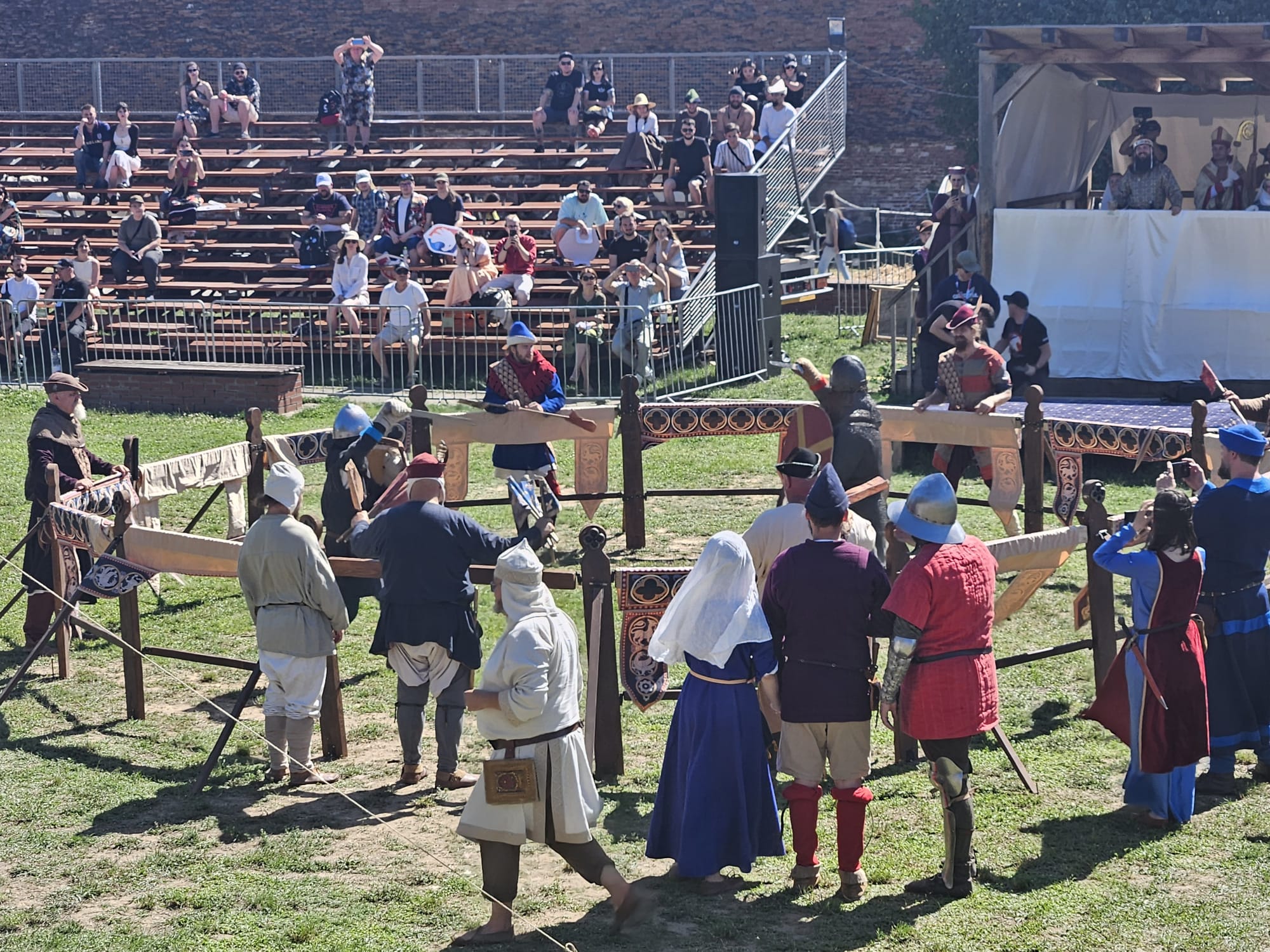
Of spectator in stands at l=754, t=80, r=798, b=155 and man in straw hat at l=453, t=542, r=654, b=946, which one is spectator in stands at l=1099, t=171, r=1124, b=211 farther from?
man in straw hat at l=453, t=542, r=654, b=946

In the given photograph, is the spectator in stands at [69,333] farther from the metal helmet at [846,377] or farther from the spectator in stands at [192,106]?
the metal helmet at [846,377]

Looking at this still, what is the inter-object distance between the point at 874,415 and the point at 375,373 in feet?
35.9

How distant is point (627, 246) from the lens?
20.3 m

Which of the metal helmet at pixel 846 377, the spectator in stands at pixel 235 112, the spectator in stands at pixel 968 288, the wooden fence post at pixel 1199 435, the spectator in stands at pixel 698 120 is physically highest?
the spectator in stands at pixel 235 112

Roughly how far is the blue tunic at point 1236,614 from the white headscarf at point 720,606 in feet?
8.25

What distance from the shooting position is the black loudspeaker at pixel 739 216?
61.6 feet

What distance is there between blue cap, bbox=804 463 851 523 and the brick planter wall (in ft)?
39.8

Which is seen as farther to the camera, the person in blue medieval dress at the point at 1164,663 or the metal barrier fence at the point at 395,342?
the metal barrier fence at the point at 395,342

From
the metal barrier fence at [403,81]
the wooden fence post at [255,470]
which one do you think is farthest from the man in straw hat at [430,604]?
the metal barrier fence at [403,81]

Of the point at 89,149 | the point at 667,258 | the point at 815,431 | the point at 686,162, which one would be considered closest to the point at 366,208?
the point at 686,162

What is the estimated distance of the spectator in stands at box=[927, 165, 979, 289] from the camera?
Result: 1958 cm

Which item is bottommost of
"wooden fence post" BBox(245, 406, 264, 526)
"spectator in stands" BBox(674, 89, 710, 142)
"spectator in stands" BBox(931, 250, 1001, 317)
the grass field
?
the grass field

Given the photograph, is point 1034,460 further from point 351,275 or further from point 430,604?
point 351,275

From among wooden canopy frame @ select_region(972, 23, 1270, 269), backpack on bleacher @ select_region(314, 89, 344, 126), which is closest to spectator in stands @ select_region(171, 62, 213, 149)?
backpack on bleacher @ select_region(314, 89, 344, 126)
